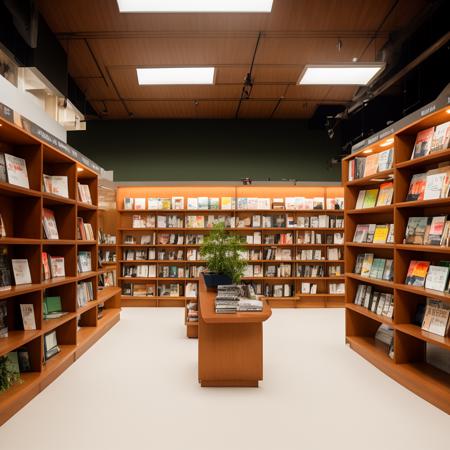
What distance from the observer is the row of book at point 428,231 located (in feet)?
10.9

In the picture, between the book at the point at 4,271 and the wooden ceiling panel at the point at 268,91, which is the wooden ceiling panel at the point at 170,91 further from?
the book at the point at 4,271

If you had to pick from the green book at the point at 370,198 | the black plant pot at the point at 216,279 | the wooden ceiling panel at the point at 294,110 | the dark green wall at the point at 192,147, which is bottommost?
the black plant pot at the point at 216,279

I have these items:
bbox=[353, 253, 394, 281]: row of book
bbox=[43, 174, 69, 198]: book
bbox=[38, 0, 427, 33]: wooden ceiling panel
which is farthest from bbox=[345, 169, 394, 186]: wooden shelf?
bbox=[43, 174, 69, 198]: book

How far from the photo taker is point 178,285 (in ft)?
27.2

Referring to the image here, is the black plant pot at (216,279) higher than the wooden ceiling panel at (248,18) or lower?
lower

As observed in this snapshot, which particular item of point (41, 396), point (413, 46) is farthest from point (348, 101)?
point (41, 396)

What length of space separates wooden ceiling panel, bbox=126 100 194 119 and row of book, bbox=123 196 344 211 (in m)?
2.03

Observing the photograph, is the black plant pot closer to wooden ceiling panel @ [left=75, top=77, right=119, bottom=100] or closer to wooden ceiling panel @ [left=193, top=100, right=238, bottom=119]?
wooden ceiling panel @ [left=75, top=77, right=119, bottom=100]

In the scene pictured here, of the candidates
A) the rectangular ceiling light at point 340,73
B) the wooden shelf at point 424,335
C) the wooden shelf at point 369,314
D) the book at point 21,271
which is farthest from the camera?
the rectangular ceiling light at point 340,73

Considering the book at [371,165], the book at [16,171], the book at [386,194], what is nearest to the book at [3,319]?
the book at [16,171]

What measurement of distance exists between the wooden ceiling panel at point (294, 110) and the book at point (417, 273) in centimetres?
539

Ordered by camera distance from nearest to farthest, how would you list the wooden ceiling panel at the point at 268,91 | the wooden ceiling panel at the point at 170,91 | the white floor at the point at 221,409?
the white floor at the point at 221,409 → the wooden ceiling panel at the point at 170,91 → the wooden ceiling panel at the point at 268,91

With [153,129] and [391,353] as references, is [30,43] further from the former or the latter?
[391,353]

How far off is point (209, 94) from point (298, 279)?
4.36 meters
